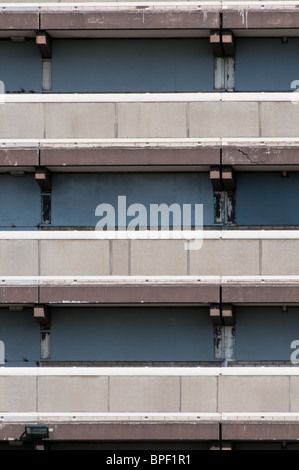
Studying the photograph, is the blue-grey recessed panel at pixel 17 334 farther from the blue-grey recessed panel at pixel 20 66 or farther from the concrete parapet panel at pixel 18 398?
the blue-grey recessed panel at pixel 20 66

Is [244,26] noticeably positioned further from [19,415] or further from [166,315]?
[19,415]

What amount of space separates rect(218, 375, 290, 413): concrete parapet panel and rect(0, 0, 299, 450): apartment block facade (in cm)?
3

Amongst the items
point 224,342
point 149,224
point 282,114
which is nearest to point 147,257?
point 149,224

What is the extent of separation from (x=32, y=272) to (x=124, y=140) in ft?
12.8

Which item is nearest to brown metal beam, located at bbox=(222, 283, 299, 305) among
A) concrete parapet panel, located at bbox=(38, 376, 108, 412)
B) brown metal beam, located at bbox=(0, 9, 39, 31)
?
concrete parapet panel, located at bbox=(38, 376, 108, 412)

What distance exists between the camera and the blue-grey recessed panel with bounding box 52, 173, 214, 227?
37938 mm

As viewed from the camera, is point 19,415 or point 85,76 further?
point 85,76

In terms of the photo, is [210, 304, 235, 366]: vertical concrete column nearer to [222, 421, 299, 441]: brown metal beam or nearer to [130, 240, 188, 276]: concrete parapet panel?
[130, 240, 188, 276]: concrete parapet panel

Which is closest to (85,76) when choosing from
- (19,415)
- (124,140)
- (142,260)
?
(124,140)

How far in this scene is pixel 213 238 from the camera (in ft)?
119

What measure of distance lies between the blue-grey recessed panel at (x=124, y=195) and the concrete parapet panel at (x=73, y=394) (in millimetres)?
4317

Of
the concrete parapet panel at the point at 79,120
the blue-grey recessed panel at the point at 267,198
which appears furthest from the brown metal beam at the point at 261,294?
the concrete parapet panel at the point at 79,120

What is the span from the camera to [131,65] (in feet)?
127

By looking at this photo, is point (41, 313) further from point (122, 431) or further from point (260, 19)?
point (260, 19)
